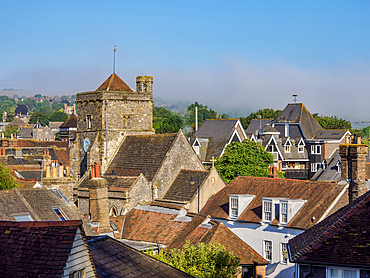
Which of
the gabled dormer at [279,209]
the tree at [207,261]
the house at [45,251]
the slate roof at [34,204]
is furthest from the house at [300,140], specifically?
the house at [45,251]

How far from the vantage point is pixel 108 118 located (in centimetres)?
4862

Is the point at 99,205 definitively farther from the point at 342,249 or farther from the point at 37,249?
the point at 37,249

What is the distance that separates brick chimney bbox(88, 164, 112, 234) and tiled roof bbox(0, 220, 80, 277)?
14.3 meters

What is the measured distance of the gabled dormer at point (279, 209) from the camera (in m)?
31.0

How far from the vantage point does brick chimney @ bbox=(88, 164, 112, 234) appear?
78.6 ft

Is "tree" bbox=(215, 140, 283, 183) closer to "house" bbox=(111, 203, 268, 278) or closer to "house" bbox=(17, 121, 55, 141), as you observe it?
"house" bbox=(111, 203, 268, 278)

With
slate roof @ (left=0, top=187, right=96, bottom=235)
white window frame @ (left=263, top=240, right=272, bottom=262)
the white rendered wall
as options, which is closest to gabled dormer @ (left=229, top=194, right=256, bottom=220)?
the white rendered wall

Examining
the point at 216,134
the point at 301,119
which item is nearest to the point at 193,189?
the point at 216,134

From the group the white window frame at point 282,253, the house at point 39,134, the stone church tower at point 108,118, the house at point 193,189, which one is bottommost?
the white window frame at point 282,253

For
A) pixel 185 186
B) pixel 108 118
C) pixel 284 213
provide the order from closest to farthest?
pixel 284 213 → pixel 185 186 → pixel 108 118

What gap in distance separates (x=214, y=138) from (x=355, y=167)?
45.3 metres

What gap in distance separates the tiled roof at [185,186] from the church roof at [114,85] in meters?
11.5

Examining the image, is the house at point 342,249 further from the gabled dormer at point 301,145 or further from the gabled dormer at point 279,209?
the gabled dormer at point 301,145

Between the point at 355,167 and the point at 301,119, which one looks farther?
the point at 301,119
